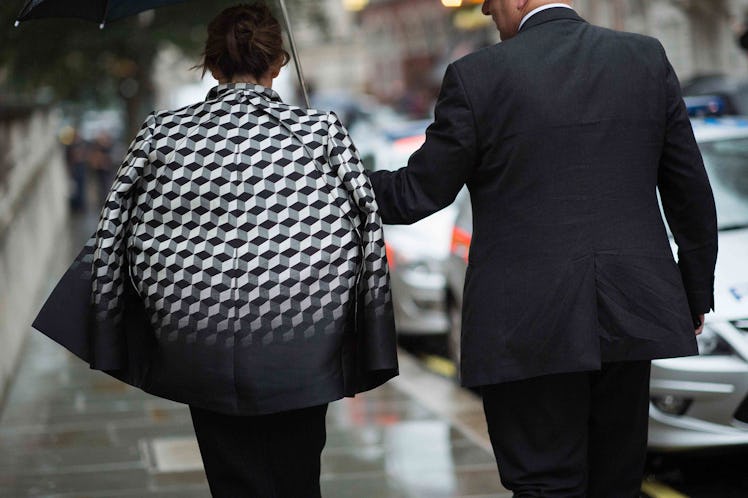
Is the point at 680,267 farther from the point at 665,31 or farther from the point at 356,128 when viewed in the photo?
the point at 665,31

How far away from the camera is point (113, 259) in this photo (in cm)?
394

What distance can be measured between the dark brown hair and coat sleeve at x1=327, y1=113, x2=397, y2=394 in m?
0.26

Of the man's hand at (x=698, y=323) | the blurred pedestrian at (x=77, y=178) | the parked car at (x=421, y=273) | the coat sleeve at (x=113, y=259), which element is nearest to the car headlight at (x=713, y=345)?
the man's hand at (x=698, y=323)

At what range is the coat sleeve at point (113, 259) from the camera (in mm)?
3893

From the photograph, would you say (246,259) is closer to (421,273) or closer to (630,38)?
(630,38)

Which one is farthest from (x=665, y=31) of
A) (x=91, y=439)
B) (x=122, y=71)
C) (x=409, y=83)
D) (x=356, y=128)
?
(x=409, y=83)

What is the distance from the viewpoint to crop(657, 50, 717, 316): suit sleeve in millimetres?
3994

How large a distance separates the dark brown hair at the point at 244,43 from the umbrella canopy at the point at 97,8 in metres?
0.60

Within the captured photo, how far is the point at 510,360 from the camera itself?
385 cm

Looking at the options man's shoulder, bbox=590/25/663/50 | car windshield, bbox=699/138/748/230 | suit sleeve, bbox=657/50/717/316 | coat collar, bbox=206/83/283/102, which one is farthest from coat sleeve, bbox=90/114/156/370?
car windshield, bbox=699/138/748/230

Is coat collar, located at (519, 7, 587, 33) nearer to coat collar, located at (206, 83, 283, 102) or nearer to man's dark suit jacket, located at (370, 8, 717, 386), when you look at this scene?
man's dark suit jacket, located at (370, 8, 717, 386)

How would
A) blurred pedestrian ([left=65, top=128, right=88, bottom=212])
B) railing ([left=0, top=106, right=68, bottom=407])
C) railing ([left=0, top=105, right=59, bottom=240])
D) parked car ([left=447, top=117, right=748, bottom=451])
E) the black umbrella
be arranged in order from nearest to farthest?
the black umbrella
parked car ([left=447, top=117, right=748, bottom=451])
railing ([left=0, top=106, right=68, bottom=407])
railing ([left=0, top=105, right=59, bottom=240])
blurred pedestrian ([left=65, top=128, right=88, bottom=212])

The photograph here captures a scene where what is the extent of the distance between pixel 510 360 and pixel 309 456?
0.64m

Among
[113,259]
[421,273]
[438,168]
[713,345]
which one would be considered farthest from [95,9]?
[421,273]
